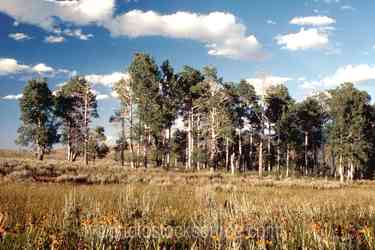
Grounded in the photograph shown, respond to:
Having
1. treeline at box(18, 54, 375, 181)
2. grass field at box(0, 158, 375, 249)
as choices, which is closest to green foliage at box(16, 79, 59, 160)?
treeline at box(18, 54, 375, 181)

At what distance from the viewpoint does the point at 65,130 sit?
59.1 meters

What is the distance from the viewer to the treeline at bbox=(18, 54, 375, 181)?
151 feet

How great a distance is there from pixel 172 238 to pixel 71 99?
53.1m

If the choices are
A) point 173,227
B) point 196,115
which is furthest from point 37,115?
point 173,227

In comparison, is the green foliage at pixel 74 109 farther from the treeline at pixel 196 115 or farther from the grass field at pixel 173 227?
the grass field at pixel 173 227

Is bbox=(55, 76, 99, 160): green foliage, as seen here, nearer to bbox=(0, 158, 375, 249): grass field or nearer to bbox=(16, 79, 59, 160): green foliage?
bbox=(16, 79, 59, 160): green foliage

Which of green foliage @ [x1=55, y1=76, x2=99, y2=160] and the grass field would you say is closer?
the grass field

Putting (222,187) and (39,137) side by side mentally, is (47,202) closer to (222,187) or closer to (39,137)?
(222,187)

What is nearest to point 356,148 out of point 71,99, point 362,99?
point 362,99

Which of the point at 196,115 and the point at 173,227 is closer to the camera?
the point at 173,227

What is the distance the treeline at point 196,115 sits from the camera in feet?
151

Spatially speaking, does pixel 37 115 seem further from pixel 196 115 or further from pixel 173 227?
pixel 173 227

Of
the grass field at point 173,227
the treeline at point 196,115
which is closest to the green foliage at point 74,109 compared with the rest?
the treeline at point 196,115

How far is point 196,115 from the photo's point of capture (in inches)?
2143
